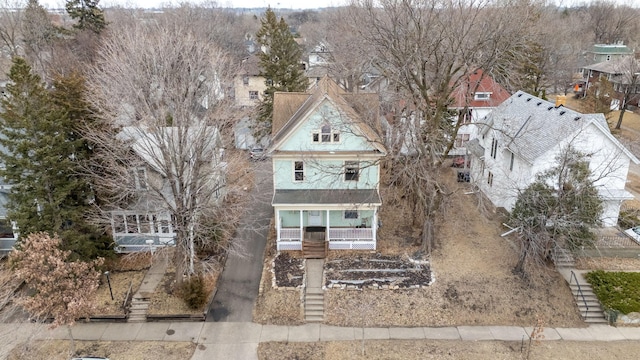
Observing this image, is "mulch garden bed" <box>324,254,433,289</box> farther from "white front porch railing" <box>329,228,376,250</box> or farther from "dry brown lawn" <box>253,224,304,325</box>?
"dry brown lawn" <box>253,224,304,325</box>

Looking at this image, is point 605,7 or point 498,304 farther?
point 605,7

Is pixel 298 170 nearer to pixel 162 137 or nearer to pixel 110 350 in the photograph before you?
pixel 162 137

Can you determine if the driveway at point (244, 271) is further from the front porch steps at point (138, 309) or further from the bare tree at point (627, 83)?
the bare tree at point (627, 83)

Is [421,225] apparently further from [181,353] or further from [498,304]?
[181,353]

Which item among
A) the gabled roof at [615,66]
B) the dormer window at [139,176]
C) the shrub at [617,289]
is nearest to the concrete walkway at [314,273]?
the dormer window at [139,176]

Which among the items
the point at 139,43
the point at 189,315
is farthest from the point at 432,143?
the point at 139,43

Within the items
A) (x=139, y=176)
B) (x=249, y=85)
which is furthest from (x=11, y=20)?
(x=139, y=176)

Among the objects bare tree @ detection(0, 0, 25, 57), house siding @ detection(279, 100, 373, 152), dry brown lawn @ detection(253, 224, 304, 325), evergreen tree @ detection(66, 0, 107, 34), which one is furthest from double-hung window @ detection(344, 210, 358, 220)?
bare tree @ detection(0, 0, 25, 57)
